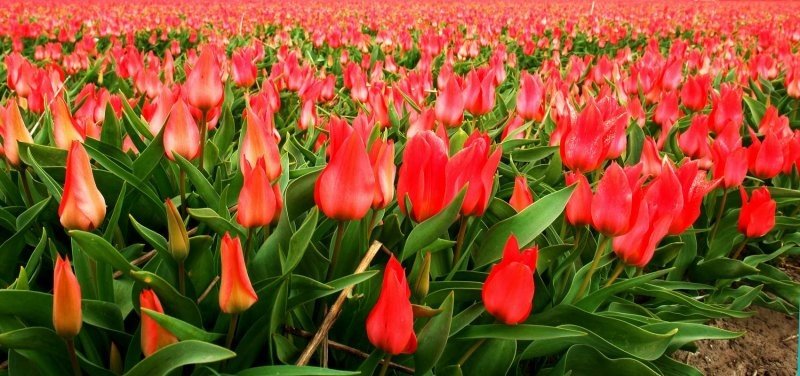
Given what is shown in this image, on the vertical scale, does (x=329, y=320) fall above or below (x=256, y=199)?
below

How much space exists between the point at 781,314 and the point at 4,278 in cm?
256

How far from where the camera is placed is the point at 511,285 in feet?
3.17

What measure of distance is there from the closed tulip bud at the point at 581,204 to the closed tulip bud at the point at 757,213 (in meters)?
0.65

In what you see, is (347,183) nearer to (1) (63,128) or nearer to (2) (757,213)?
(1) (63,128)

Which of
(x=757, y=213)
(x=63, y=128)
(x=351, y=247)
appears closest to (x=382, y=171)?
(x=351, y=247)

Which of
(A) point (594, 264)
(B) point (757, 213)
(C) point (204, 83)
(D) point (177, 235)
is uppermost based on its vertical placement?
(C) point (204, 83)

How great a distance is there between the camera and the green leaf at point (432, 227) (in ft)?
3.63

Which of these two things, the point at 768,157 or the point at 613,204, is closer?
the point at 613,204

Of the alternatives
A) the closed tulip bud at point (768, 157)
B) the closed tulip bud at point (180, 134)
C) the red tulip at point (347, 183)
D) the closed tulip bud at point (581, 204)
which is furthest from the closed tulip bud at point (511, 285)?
the closed tulip bud at point (768, 157)

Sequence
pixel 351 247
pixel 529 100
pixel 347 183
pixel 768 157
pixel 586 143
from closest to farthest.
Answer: pixel 347 183 < pixel 351 247 < pixel 586 143 < pixel 768 157 < pixel 529 100

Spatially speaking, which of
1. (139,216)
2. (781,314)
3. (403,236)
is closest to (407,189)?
(403,236)

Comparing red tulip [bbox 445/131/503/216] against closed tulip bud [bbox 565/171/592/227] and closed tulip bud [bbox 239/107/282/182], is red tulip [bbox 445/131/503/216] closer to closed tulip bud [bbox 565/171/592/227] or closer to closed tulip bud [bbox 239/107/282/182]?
closed tulip bud [bbox 565/171/592/227]

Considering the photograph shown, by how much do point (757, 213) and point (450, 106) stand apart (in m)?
0.92

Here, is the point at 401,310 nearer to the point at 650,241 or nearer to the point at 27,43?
the point at 650,241
